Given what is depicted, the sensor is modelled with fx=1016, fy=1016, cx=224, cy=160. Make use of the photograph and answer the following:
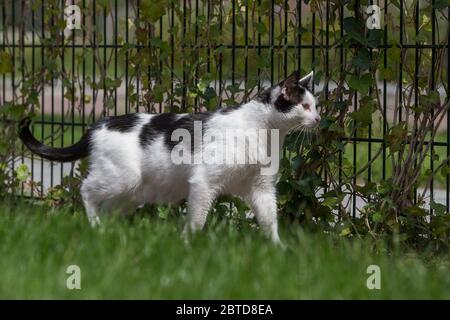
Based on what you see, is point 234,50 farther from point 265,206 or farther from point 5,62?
point 5,62

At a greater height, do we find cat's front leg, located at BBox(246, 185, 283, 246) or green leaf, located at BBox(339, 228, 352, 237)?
cat's front leg, located at BBox(246, 185, 283, 246)

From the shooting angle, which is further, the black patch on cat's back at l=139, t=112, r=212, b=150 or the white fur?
the black patch on cat's back at l=139, t=112, r=212, b=150

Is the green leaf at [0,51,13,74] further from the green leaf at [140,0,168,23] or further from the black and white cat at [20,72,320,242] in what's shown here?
the black and white cat at [20,72,320,242]

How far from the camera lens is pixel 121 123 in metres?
6.26

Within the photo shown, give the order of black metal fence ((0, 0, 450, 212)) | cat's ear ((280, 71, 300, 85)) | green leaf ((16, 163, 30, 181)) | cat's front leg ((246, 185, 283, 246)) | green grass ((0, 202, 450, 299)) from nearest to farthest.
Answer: green grass ((0, 202, 450, 299)) < cat's ear ((280, 71, 300, 85)) < cat's front leg ((246, 185, 283, 246)) < black metal fence ((0, 0, 450, 212)) < green leaf ((16, 163, 30, 181))

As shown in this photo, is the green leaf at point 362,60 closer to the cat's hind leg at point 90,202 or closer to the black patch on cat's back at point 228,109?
the black patch on cat's back at point 228,109

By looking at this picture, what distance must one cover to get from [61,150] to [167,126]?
2.70 feet

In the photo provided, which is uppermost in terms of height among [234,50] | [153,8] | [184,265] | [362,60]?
[153,8]

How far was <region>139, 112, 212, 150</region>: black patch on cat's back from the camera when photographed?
238 inches

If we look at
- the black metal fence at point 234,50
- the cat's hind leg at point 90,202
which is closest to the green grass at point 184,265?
the cat's hind leg at point 90,202

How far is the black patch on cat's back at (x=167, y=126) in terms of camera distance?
6039 millimetres

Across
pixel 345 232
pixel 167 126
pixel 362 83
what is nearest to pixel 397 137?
pixel 362 83

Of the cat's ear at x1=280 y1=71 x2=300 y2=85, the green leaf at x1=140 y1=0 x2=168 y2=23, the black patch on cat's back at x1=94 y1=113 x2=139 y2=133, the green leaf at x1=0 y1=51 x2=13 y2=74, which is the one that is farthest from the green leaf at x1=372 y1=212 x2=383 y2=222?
the green leaf at x1=0 y1=51 x2=13 y2=74

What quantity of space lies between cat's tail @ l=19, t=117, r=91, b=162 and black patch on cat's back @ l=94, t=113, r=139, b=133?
0.13 m
